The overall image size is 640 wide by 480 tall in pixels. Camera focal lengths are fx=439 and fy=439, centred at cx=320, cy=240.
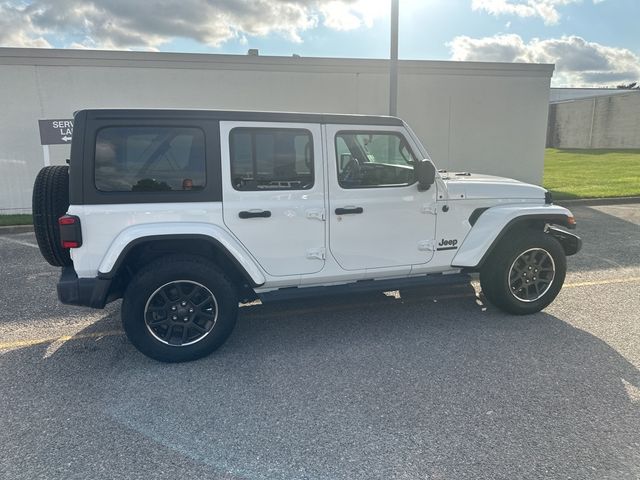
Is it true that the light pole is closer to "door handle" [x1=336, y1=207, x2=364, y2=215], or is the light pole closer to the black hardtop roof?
the black hardtop roof

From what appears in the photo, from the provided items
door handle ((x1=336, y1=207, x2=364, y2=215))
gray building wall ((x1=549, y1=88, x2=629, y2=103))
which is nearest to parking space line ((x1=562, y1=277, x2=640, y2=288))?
door handle ((x1=336, y1=207, x2=364, y2=215))

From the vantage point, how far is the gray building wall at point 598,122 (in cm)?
3472

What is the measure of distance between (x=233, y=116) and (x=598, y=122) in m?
42.0

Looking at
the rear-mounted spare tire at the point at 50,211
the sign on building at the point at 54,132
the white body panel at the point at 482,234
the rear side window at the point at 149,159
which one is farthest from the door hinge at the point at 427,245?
the sign on building at the point at 54,132

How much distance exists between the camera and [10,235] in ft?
28.1

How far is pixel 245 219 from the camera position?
3.60 metres

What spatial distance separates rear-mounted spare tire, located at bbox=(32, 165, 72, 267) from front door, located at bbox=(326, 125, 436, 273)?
86.9 inches

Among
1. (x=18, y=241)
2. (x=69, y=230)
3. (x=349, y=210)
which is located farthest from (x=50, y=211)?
(x=18, y=241)

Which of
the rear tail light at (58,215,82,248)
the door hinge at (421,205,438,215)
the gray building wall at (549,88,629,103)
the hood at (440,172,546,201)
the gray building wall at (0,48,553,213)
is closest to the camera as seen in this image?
the rear tail light at (58,215,82,248)

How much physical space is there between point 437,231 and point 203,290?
2.20 meters

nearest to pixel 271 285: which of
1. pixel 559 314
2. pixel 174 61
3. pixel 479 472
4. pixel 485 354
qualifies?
pixel 485 354

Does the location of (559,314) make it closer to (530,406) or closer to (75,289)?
(530,406)

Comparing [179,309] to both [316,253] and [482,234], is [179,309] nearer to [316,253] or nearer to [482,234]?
A: [316,253]

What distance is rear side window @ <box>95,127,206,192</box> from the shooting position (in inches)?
132
